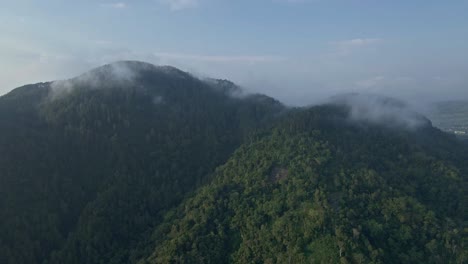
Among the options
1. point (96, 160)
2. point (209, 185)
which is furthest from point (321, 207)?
point (96, 160)

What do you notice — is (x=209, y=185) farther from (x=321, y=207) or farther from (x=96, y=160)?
(x=96, y=160)

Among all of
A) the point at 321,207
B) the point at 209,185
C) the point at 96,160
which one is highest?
the point at 96,160

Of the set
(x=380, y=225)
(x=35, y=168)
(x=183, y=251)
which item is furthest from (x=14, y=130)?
(x=380, y=225)

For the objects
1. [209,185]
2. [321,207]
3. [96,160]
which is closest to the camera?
[321,207]

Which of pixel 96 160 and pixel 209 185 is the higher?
pixel 96 160

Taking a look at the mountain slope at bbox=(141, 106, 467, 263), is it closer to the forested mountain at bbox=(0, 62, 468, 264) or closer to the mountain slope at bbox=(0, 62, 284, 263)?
the forested mountain at bbox=(0, 62, 468, 264)

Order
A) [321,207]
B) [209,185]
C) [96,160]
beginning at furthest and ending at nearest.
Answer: [96,160] < [209,185] < [321,207]

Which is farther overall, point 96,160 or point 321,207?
point 96,160

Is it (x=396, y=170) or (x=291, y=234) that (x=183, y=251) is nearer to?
(x=291, y=234)
